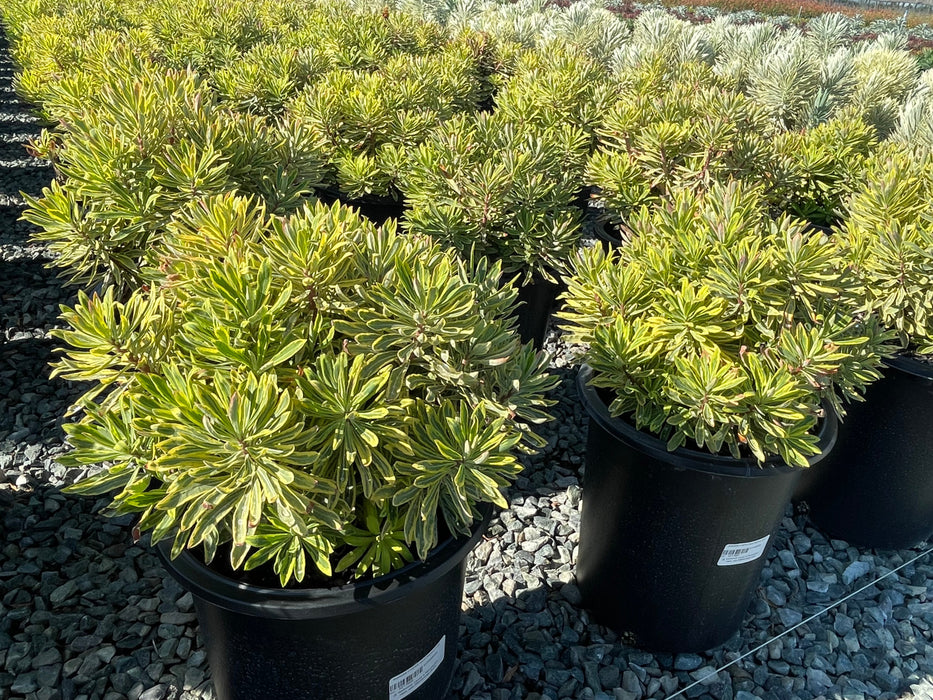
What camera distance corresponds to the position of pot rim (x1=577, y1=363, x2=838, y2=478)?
1.82 meters

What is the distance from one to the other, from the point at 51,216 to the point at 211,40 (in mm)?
3710

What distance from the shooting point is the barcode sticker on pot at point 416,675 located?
1632mm

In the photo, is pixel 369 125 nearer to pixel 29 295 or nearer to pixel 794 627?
pixel 29 295

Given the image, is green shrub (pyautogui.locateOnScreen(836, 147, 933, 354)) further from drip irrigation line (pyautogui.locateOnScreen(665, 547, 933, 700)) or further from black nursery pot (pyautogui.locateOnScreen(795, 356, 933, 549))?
drip irrigation line (pyautogui.locateOnScreen(665, 547, 933, 700))

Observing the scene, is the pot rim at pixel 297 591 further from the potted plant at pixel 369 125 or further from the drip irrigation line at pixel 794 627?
the potted plant at pixel 369 125

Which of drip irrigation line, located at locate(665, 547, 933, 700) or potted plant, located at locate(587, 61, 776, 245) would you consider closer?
drip irrigation line, located at locate(665, 547, 933, 700)

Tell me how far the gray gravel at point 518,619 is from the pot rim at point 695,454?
755 millimetres

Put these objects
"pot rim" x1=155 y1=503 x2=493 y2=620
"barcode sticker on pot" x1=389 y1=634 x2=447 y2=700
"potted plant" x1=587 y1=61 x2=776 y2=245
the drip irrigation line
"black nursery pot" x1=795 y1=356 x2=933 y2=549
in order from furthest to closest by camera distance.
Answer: "potted plant" x1=587 y1=61 x2=776 y2=245 < "black nursery pot" x1=795 y1=356 x2=933 y2=549 < the drip irrigation line < "barcode sticker on pot" x1=389 y1=634 x2=447 y2=700 < "pot rim" x1=155 y1=503 x2=493 y2=620

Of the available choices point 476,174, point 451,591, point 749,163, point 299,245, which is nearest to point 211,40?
point 476,174

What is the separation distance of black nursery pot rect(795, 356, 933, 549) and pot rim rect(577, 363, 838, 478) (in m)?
0.59

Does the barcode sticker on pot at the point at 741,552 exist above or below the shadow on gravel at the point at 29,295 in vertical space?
above

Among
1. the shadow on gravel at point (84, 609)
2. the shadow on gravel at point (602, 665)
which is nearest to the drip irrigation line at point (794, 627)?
the shadow on gravel at point (602, 665)

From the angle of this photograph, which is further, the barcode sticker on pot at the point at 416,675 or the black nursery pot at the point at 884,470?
the black nursery pot at the point at 884,470

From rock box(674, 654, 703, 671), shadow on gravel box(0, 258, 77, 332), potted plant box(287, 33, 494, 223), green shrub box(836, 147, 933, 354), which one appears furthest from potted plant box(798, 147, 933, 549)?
shadow on gravel box(0, 258, 77, 332)
